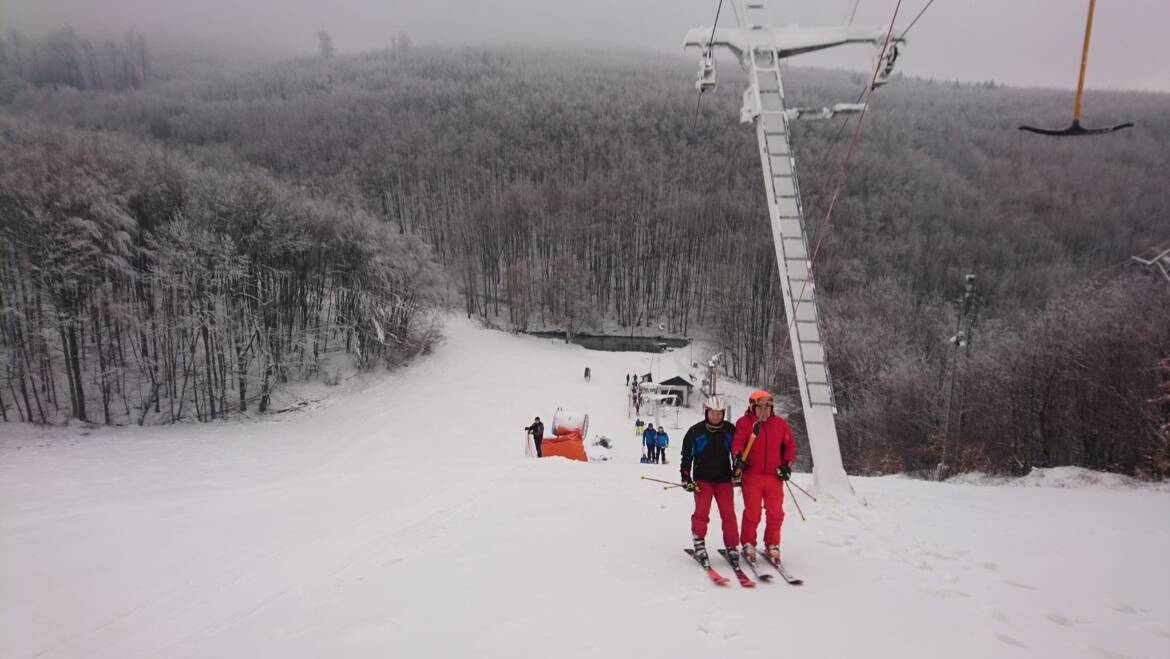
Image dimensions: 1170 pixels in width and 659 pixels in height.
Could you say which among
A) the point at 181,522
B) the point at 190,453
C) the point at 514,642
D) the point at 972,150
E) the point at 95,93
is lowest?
the point at 190,453

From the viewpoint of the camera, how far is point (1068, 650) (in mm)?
3980

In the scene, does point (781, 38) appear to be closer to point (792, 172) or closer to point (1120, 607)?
point (792, 172)

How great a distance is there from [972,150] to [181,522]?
445 ft

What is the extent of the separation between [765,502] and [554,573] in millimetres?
2422

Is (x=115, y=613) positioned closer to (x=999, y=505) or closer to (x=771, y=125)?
(x=771, y=125)

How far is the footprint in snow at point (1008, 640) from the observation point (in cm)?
403

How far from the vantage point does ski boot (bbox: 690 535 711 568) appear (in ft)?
18.6

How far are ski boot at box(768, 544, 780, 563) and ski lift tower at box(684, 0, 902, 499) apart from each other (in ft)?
10.5

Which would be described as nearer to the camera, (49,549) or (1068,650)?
(1068,650)

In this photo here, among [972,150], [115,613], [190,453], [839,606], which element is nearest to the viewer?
[839,606]

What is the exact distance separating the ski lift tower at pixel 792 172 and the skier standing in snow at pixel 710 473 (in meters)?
3.40

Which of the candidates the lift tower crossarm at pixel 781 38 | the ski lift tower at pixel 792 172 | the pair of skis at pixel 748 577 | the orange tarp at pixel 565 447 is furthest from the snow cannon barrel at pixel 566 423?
the lift tower crossarm at pixel 781 38

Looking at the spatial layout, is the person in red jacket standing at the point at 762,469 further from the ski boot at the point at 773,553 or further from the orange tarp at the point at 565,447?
the orange tarp at the point at 565,447

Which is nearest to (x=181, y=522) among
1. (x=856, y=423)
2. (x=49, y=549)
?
(x=49, y=549)
